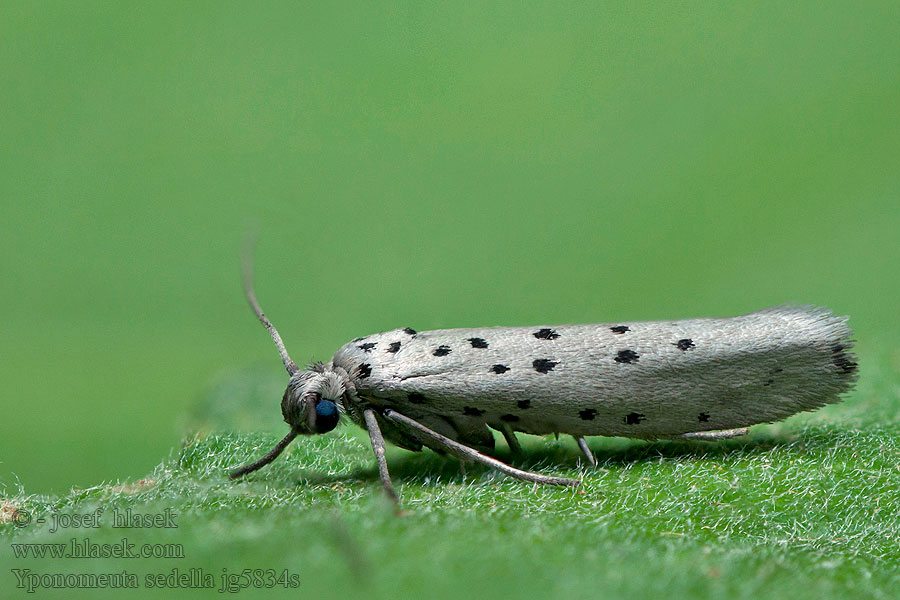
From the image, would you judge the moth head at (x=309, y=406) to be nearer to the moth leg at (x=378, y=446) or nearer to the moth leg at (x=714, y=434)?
the moth leg at (x=378, y=446)

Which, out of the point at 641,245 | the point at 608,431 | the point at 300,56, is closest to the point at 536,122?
the point at 641,245

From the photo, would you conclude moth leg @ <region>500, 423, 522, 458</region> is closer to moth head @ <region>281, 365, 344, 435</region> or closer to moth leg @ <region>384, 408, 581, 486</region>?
moth leg @ <region>384, 408, 581, 486</region>

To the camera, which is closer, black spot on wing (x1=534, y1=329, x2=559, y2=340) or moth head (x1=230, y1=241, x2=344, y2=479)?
moth head (x1=230, y1=241, x2=344, y2=479)

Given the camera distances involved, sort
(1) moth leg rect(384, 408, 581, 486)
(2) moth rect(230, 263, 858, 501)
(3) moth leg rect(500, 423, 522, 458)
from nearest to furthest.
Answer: (1) moth leg rect(384, 408, 581, 486)
(2) moth rect(230, 263, 858, 501)
(3) moth leg rect(500, 423, 522, 458)

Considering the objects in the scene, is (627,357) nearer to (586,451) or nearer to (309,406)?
(586,451)

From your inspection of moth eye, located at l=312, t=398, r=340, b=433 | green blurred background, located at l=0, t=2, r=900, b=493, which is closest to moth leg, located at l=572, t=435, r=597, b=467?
moth eye, located at l=312, t=398, r=340, b=433

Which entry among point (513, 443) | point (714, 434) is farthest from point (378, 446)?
point (714, 434)
